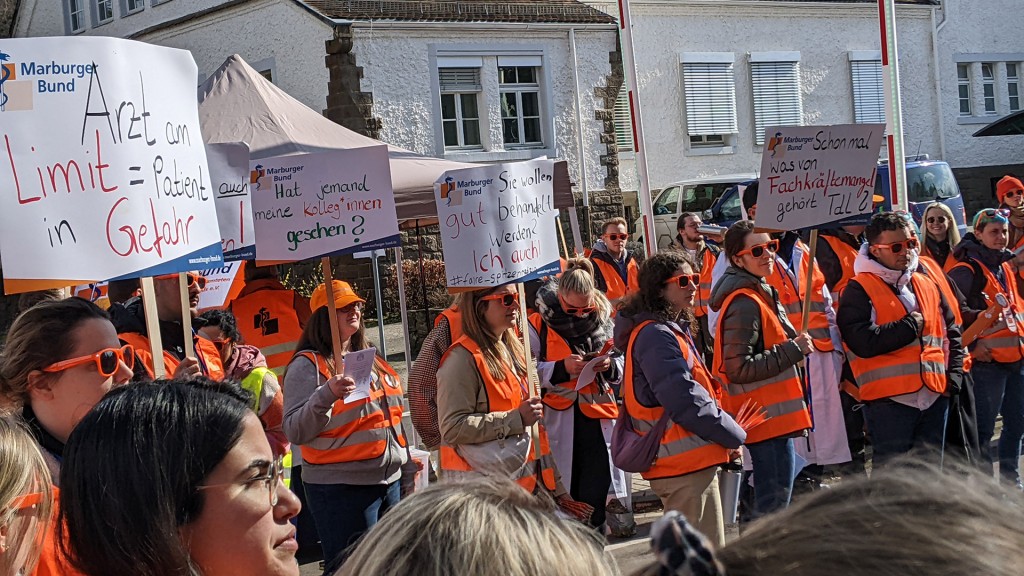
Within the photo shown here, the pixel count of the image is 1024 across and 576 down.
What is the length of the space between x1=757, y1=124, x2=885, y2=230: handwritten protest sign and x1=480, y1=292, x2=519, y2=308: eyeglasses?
171 centimetres

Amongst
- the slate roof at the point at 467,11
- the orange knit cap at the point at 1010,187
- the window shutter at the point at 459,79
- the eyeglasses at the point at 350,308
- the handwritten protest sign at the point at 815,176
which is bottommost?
the eyeglasses at the point at 350,308

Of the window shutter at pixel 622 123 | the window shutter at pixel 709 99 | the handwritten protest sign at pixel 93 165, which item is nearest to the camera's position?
the handwritten protest sign at pixel 93 165

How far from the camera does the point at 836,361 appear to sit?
713 cm

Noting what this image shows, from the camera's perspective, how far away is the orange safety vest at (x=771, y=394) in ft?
17.9

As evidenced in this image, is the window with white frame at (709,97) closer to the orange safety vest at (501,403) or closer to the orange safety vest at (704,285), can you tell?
the orange safety vest at (704,285)

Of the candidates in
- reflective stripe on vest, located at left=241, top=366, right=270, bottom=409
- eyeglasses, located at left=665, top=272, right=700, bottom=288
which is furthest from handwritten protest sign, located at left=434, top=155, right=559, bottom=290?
reflective stripe on vest, located at left=241, top=366, right=270, bottom=409

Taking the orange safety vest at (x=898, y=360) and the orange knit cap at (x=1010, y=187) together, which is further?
the orange knit cap at (x=1010, y=187)

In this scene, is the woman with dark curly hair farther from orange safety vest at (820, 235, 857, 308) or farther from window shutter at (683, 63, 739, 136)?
window shutter at (683, 63, 739, 136)

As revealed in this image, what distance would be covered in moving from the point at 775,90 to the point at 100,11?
46.8ft

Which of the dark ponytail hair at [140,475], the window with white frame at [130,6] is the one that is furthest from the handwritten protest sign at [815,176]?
the window with white frame at [130,6]

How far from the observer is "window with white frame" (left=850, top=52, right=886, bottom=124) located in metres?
23.9

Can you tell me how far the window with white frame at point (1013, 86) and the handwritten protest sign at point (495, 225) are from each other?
77.3ft

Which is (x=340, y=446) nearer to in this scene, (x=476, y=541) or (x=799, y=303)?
(x=799, y=303)

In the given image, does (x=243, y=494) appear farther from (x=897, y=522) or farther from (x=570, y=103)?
(x=570, y=103)
